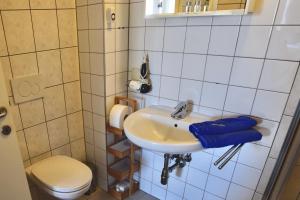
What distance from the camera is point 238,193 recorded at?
1264mm

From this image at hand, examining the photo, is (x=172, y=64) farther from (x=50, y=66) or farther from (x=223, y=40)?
(x=50, y=66)

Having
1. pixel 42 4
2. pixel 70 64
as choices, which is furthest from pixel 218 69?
pixel 42 4

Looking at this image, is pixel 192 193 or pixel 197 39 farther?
pixel 192 193

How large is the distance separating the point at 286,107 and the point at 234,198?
0.70m

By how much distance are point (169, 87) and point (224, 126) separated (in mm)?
494

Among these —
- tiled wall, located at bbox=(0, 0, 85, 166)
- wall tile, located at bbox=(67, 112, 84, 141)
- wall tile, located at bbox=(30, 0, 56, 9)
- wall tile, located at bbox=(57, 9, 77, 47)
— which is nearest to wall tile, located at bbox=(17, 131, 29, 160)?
tiled wall, located at bbox=(0, 0, 85, 166)

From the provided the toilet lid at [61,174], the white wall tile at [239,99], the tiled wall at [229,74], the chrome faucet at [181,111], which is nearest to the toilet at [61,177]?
the toilet lid at [61,174]

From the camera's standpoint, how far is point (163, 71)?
1.37 m

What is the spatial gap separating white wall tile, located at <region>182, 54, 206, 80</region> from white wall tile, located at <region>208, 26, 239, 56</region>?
0.29 ft

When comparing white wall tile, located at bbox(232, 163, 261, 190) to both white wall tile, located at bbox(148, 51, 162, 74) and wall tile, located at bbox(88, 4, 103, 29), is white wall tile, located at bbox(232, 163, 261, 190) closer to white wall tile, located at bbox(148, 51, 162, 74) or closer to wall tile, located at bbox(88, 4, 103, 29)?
white wall tile, located at bbox(148, 51, 162, 74)

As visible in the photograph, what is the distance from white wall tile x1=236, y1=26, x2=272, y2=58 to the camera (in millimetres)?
976

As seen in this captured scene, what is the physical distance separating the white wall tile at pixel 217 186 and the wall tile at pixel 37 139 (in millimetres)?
1252

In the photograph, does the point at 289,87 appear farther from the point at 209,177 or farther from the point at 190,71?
the point at 209,177

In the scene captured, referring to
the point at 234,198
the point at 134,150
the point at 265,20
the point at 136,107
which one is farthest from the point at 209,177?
the point at 265,20
